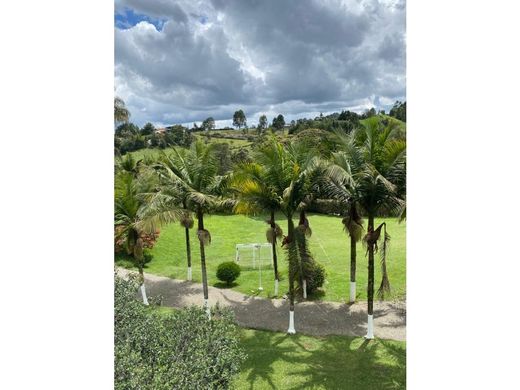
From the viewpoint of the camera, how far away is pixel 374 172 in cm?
777

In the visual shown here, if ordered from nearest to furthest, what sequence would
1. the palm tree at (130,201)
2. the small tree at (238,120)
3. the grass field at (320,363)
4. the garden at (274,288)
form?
1. the garden at (274,288)
2. the grass field at (320,363)
3. the palm tree at (130,201)
4. the small tree at (238,120)

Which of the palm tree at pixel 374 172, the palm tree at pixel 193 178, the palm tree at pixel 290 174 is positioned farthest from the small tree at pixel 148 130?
the palm tree at pixel 374 172

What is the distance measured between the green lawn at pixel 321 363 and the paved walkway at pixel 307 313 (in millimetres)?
620

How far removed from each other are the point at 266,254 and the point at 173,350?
1406cm

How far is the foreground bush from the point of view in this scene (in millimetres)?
3941

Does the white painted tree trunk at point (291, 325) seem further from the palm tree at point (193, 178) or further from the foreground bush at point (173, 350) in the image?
the foreground bush at point (173, 350)

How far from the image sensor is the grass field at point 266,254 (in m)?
13.6

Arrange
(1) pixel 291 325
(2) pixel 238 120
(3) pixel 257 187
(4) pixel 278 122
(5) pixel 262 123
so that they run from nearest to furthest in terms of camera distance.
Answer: (3) pixel 257 187, (1) pixel 291 325, (4) pixel 278 122, (5) pixel 262 123, (2) pixel 238 120

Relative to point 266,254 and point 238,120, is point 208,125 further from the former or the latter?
point 266,254

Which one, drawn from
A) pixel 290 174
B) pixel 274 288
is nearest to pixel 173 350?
pixel 290 174
